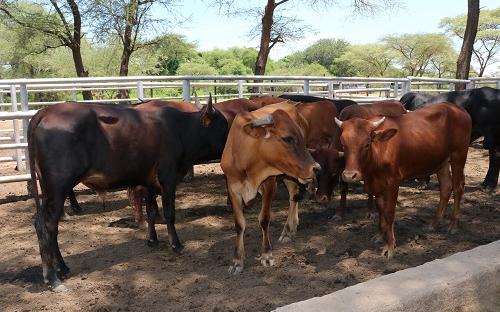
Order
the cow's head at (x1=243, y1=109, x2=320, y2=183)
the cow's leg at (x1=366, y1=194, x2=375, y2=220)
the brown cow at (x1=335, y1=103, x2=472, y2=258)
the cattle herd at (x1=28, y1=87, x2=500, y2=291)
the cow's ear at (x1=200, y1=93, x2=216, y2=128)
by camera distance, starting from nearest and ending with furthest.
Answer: the cattle herd at (x1=28, y1=87, x2=500, y2=291)
the cow's head at (x1=243, y1=109, x2=320, y2=183)
the brown cow at (x1=335, y1=103, x2=472, y2=258)
the cow's ear at (x1=200, y1=93, x2=216, y2=128)
the cow's leg at (x1=366, y1=194, x2=375, y2=220)

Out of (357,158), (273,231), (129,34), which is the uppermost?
(129,34)

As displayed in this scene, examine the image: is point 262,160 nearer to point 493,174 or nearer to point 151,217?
point 151,217

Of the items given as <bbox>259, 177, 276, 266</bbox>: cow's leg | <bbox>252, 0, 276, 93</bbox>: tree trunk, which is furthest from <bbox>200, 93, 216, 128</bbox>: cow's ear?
<bbox>252, 0, 276, 93</bbox>: tree trunk

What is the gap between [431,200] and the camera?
274 inches

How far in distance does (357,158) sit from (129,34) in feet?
47.6

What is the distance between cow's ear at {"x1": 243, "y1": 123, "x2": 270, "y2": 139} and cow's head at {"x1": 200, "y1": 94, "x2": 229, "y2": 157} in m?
1.26

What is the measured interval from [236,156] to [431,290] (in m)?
2.17

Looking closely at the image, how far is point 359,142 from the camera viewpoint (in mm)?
4602

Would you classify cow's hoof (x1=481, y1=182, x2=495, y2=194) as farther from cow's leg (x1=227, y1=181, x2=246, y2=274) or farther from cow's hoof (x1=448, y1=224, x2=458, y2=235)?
cow's leg (x1=227, y1=181, x2=246, y2=274)

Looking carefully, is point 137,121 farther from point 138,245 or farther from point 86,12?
point 86,12

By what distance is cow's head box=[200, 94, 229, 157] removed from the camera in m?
5.68

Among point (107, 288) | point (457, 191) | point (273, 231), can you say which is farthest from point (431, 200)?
point (107, 288)

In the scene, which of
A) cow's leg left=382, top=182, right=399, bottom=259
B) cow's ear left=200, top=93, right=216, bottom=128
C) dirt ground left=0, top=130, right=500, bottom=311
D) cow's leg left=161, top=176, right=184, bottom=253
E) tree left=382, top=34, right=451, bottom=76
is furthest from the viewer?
tree left=382, top=34, right=451, bottom=76

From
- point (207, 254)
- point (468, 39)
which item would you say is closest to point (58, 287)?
point (207, 254)
